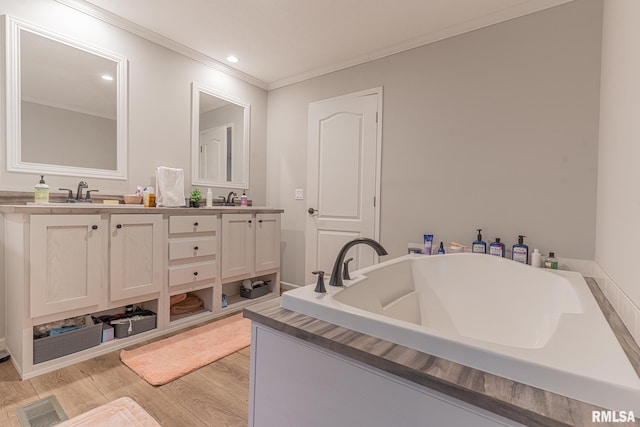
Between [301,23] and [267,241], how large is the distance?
1957 millimetres

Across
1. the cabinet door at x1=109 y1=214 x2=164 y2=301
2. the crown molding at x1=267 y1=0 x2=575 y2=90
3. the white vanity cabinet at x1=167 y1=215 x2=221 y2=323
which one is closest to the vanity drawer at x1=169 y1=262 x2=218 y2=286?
the white vanity cabinet at x1=167 y1=215 x2=221 y2=323

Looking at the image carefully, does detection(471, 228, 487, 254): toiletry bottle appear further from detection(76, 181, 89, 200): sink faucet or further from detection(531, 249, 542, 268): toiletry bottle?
detection(76, 181, 89, 200): sink faucet

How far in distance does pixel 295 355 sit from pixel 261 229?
2168 millimetres

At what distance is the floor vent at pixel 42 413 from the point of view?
1342 mm

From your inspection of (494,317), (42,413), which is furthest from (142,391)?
(494,317)

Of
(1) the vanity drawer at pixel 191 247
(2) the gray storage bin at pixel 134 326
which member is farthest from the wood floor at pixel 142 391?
(1) the vanity drawer at pixel 191 247

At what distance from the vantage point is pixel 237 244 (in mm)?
2770

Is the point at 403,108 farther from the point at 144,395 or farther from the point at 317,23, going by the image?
the point at 144,395

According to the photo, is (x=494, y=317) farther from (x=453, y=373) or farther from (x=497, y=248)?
(x=453, y=373)

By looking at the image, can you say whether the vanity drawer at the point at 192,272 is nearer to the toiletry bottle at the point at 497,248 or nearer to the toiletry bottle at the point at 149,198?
the toiletry bottle at the point at 149,198

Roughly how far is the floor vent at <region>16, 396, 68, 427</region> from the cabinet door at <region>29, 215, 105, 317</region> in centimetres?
46

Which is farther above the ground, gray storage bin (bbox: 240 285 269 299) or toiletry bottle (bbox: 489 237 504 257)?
toiletry bottle (bbox: 489 237 504 257)

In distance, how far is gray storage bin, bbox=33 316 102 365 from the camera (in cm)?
172

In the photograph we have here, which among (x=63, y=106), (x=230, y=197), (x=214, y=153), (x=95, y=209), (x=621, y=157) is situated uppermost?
(x=63, y=106)
